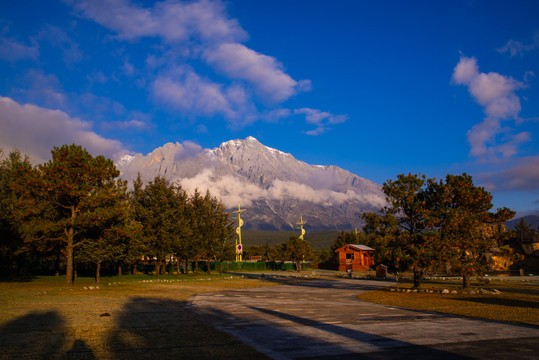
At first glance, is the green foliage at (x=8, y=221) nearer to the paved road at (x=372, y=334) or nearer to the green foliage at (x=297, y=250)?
the paved road at (x=372, y=334)

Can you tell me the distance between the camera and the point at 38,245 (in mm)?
30828

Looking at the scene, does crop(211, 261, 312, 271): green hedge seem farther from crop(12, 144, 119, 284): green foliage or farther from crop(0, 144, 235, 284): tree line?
crop(12, 144, 119, 284): green foliage

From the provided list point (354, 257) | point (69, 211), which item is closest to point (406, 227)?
point (69, 211)

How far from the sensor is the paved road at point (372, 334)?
7.79 meters

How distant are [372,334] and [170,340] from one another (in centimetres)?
556

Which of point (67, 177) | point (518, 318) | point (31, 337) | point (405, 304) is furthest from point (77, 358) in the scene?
point (67, 177)

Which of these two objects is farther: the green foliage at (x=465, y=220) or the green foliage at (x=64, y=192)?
the green foliage at (x=64, y=192)

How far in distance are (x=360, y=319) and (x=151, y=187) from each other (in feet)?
146

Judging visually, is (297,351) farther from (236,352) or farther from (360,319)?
(360,319)

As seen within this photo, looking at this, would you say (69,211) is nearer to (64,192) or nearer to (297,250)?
(64,192)

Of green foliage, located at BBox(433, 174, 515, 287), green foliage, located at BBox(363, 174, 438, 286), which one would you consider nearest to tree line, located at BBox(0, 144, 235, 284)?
green foliage, located at BBox(363, 174, 438, 286)

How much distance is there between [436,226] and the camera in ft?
86.4

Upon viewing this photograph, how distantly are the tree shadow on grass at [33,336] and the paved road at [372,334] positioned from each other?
4466 millimetres

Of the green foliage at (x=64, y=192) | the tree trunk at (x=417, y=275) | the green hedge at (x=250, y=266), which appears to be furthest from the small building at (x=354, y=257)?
the green foliage at (x=64, y=192)
